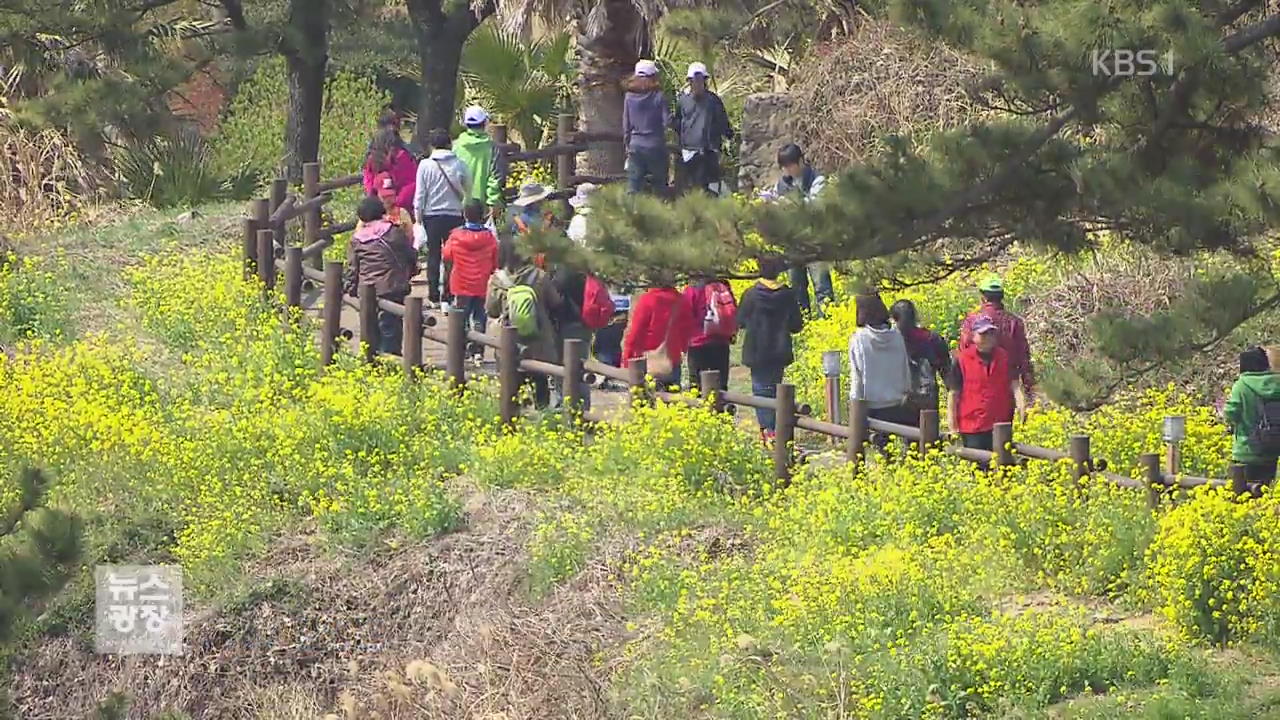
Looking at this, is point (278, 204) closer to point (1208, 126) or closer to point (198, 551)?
point (198, 551)

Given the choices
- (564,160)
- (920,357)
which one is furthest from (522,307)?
(564,160)

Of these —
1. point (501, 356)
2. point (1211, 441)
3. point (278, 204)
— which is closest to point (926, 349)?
point (1211, 441)

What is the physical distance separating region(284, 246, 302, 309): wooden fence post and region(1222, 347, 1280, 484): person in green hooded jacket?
7926 mm

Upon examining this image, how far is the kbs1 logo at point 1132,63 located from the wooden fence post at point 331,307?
27.3 ft

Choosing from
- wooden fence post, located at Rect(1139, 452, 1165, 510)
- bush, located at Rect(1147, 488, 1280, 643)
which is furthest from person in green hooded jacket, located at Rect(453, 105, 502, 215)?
bush, located at Rect(1147, 488, 1280, 643)

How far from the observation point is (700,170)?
20500 millimetres

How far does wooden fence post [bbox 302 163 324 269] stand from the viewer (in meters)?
21.0

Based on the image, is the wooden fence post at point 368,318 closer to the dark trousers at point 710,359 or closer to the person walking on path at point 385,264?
the person walking on path at point 385,264

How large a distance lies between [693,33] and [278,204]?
8.25m

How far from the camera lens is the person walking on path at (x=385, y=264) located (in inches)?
703

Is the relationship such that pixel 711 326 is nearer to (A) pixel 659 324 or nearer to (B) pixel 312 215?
(A) pixel 659 324

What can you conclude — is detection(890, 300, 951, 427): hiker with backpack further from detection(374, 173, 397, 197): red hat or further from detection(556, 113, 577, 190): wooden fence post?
detection(556, 113, 577, 190): wooden fence post

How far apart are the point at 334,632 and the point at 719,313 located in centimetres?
310

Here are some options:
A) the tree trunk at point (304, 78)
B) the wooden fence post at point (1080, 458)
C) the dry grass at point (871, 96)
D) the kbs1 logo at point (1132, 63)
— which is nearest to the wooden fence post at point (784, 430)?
the wooden fence post at point (1080, 458)
